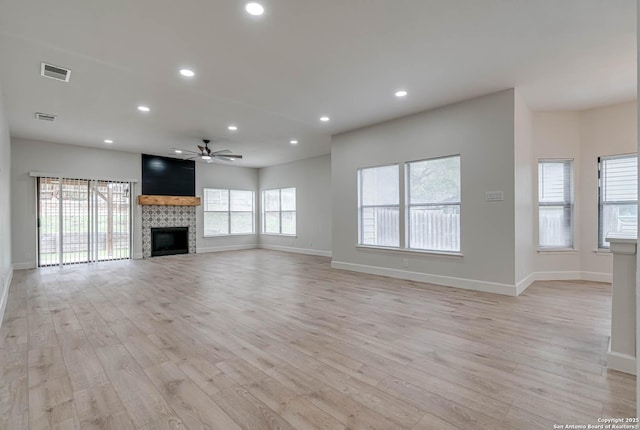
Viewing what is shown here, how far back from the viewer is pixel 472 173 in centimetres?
475

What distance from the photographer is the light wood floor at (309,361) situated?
5.90ft

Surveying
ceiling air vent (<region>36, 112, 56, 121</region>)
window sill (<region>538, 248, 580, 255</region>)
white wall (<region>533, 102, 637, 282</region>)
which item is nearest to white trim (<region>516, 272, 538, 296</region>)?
white wall (<region>533, 102, 637, 282</region>)

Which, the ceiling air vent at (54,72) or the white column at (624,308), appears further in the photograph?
the ceiling air vent at (54,72)

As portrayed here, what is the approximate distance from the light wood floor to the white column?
17 cm

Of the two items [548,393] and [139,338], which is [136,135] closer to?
[139,338]

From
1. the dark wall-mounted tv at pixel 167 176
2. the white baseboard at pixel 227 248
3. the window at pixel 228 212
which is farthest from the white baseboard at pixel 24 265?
the window at pixel 228 212

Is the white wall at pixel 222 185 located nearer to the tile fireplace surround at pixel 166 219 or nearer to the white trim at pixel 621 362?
the tile fireplace surround at pixel 166 219

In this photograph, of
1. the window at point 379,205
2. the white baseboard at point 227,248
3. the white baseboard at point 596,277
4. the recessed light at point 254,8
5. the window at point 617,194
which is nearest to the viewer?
the recessed light at point 254,8

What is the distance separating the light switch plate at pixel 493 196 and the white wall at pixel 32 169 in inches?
355

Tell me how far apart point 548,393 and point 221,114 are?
559 centimetres

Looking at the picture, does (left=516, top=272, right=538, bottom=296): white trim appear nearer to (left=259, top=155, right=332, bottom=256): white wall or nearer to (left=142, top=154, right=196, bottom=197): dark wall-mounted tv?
(left=259, top=155, right=332, bottom=256): white wall

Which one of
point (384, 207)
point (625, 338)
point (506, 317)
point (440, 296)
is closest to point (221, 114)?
point (384, 207)

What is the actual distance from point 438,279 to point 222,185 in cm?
794

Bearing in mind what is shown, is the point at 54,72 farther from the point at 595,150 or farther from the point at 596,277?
the point at 596,277
